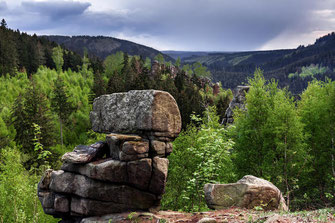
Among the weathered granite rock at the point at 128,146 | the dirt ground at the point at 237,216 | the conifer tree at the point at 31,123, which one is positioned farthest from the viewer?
the conifer tree at the point at 31,123

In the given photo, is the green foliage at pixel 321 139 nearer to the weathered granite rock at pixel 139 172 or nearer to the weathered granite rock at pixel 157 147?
the weathered granite rock at pixel 157 147

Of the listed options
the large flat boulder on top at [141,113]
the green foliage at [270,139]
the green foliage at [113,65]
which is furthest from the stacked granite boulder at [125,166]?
the green foliage at [113,65]

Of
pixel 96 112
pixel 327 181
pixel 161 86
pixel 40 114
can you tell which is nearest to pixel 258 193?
pixel 96 112

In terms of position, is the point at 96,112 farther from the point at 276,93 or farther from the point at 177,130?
the point at 276,93

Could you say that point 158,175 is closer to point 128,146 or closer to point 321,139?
point 128,146

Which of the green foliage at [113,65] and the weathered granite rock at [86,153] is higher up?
the green foliage at [113,65]

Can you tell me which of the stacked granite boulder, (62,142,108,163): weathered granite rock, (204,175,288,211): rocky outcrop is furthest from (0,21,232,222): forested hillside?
(204,175,288,211): rocky outcrop

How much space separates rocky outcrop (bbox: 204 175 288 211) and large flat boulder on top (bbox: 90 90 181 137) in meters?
4.44

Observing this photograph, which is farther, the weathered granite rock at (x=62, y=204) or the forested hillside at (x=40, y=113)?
the forested hillside at (x=40, y=113)

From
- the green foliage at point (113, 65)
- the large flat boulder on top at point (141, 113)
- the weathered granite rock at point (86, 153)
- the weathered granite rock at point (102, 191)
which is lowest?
the weathered granite rock at point (102, 191)

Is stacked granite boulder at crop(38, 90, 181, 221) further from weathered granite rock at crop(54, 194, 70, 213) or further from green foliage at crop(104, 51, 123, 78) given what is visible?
green foliage at crop(104, 51, 123, 78)

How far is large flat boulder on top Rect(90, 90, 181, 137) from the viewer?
1384cm

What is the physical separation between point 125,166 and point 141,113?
3211 mm

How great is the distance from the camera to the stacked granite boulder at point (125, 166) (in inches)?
541
